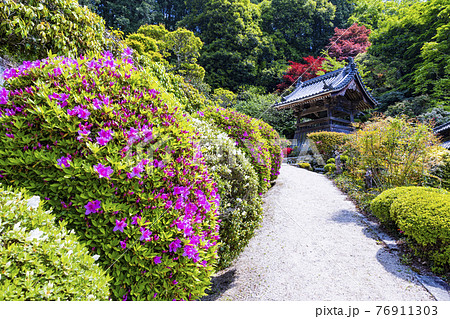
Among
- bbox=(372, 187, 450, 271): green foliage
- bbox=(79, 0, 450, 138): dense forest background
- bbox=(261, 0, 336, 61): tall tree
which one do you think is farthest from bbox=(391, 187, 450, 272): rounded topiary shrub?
bbox=(261, 0, 336, 61): tall tree

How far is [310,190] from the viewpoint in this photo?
27.4ft

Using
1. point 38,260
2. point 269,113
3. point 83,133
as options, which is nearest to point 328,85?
point 269,113

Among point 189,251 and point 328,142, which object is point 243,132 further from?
point 328,142

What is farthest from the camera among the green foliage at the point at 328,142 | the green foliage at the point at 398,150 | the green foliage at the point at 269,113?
the green foliage at the point at 269,113

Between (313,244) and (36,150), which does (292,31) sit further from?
(36,150)

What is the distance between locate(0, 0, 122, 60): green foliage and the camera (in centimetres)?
251

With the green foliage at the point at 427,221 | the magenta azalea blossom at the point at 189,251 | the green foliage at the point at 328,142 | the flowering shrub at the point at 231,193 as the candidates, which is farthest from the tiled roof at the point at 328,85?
the magenta azalea blossom at the point at 189,251

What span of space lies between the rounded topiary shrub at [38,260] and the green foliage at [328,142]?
13.1 m

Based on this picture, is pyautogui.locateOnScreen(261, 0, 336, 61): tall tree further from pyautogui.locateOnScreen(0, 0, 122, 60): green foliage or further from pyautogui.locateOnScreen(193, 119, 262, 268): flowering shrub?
pyautogui.locateOnScreen(0, 0, 122, 60): green foliage

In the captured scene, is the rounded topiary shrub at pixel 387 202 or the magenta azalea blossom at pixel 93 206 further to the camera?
the rounded topiary shrub at pixel 387 202

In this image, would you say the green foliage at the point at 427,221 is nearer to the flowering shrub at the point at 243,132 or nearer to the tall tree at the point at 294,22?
the flowering shrub at the point at 243,132

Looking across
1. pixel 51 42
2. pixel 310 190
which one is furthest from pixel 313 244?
pixel 51 42

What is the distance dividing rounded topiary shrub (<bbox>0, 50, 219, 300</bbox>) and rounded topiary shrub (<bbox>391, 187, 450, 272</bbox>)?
3.63 meters

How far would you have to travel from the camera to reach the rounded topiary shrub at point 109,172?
167 cm
